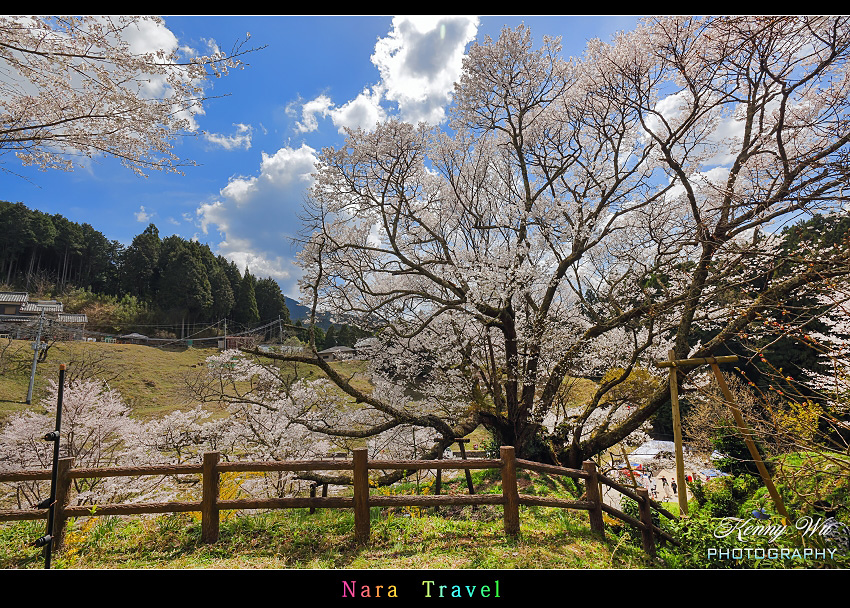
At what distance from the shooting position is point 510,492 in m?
3.35

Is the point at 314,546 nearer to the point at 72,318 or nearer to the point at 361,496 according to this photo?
the point at 361,496

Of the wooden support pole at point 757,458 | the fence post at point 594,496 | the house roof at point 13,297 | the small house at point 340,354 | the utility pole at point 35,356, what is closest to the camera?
Answer: the wooden support pole at point 757,458

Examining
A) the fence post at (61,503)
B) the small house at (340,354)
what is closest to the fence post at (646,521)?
the fence post at (61,503)

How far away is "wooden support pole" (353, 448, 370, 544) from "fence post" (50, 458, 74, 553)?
8.77 ft

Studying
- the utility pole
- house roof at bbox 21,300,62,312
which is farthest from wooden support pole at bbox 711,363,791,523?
the utility pole

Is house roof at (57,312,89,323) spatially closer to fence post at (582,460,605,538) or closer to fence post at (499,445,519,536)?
fence post at (499,445,519,536)

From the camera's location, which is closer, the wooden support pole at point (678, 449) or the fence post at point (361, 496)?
the fence post at point (361, 496)

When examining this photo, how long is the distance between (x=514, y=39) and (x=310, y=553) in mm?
7997

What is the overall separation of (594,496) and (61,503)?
534 centimetres

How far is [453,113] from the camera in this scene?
6.77 meters

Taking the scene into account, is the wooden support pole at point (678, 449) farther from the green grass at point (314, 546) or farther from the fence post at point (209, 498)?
the fence post at point (209, 498)

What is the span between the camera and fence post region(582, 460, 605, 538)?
145 inches

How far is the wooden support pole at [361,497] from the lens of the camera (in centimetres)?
315
